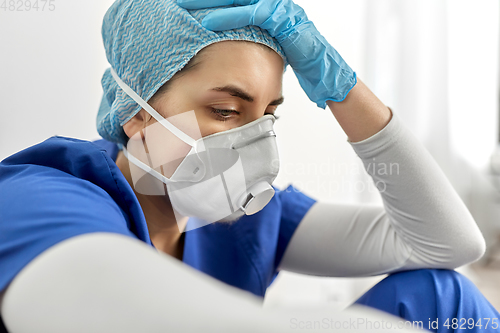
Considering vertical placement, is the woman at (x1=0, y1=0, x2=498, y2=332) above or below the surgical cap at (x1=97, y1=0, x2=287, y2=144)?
below

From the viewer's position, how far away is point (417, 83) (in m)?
1.87

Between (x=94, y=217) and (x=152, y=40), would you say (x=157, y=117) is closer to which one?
(x=152, y=40)

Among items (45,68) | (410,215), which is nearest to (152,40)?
(45,68)

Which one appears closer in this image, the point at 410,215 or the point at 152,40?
the point at 152,40

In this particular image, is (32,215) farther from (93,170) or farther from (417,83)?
(417,83)

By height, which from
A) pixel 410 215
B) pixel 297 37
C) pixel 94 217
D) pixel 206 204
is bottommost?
pixel 410 215

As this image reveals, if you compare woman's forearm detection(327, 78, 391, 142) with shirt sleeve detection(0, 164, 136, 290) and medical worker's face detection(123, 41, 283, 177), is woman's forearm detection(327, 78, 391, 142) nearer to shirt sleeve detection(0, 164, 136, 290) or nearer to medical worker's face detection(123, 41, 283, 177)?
medical worker's face detection(123, 41, 283, 177)

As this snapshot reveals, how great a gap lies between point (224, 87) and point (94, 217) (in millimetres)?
336

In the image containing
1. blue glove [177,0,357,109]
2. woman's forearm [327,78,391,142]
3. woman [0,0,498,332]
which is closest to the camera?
woman [0,0,498,332]

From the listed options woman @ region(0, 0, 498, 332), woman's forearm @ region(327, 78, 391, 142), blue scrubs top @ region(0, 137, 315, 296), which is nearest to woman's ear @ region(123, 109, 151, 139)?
woman @ region(0, 0, 498, 332)

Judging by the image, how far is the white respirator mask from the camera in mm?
728

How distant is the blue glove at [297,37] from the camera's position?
0.69 m

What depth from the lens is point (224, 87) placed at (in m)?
0.70

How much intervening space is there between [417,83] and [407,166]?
1.14m
